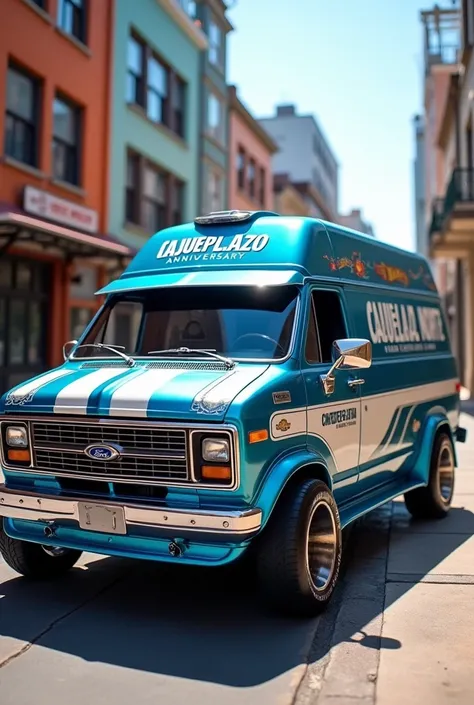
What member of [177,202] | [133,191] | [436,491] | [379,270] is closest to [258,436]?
[379,270]

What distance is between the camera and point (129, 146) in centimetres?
1956

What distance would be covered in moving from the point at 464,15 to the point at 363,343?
22.2 meters

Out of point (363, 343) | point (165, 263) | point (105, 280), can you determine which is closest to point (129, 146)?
point (105, 280)

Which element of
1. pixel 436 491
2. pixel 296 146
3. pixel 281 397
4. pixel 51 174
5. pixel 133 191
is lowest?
pixel 436 491

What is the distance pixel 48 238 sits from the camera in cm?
1429

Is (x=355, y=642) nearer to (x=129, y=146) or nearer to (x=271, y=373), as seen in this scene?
(x=271, y=373)

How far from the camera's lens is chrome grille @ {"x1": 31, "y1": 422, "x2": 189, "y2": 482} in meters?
4.27

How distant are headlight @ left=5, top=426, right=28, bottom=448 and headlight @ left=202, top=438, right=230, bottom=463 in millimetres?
1340

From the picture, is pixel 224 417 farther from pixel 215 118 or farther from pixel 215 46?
pixel 215 46

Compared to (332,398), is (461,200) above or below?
above

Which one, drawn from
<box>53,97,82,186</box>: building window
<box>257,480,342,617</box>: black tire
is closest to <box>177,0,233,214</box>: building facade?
<box>53,97,82,186</box>: building window

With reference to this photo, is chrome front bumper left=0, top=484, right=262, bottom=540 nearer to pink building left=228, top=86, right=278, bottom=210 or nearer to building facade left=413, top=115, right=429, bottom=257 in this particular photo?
pink building left=228, top=86, right=278, bottom=210

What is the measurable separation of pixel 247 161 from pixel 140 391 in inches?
1085

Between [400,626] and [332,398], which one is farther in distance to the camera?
[332,398]
